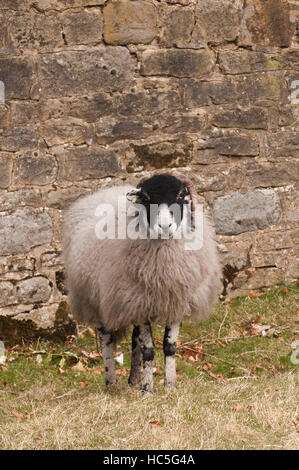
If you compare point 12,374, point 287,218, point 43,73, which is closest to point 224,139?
point 287,218

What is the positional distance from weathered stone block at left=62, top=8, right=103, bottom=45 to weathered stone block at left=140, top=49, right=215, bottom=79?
48 centimetres

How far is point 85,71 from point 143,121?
69cm

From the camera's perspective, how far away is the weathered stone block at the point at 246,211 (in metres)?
6.39

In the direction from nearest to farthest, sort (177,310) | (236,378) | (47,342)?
(177,310)
(236,378)
(47,342)

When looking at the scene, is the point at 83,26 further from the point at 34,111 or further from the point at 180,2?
the point at 180,2

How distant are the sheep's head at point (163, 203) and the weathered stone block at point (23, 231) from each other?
1935 millimetres

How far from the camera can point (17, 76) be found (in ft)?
18.2

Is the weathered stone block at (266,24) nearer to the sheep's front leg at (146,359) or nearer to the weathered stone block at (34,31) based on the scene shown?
the weathered stone block at (34,31)

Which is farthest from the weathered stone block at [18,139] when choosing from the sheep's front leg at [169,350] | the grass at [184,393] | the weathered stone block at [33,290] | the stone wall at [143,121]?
the sheep's front leg at [169,350]

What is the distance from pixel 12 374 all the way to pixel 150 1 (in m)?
3.49

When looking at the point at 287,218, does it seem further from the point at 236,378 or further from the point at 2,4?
the point at 2,4

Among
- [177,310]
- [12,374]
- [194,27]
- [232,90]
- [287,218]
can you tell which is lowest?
[12,374]

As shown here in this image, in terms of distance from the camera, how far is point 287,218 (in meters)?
6.65

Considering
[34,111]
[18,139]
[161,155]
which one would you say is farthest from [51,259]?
[161,155]
